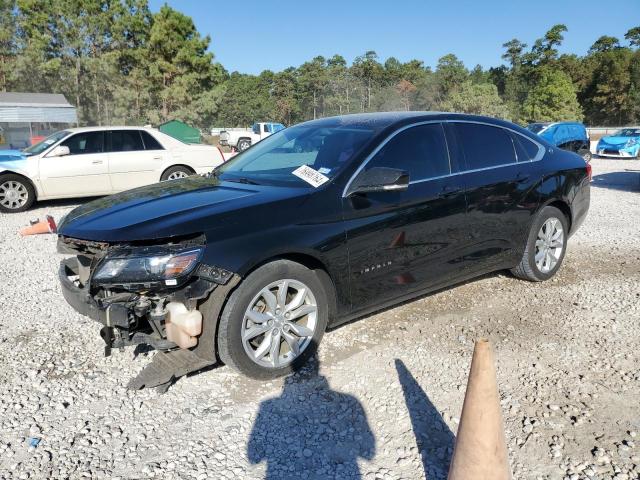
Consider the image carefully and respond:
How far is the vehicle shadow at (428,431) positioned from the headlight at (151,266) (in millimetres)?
1523

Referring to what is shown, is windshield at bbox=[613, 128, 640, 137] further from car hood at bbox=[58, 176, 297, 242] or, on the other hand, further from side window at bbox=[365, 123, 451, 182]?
car hood at bbox=[58, 176, 297, 242]

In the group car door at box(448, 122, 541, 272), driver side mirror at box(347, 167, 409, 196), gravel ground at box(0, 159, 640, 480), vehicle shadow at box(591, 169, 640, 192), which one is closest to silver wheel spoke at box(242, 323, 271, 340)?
gravel ground at box(0, 159, 640, 480)

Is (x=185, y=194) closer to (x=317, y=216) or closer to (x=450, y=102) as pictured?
(x=317, y=216)

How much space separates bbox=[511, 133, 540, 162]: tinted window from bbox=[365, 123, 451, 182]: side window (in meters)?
1.01

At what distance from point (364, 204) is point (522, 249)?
6.82 ft

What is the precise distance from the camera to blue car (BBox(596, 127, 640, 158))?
67.6 feet

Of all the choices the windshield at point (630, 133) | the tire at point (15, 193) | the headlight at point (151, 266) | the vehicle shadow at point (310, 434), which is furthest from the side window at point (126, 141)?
the windshield at point (630, 133)

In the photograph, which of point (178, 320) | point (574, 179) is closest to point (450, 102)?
point (574, 179)

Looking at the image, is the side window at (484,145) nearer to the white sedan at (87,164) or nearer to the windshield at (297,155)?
the windshield at (297,155)

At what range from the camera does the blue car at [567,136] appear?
19109mm

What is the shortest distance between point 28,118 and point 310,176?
28.0 metres

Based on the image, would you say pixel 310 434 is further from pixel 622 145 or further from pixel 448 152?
pixel 622 145

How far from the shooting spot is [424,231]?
3.93 metres

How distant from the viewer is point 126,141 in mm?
10109
